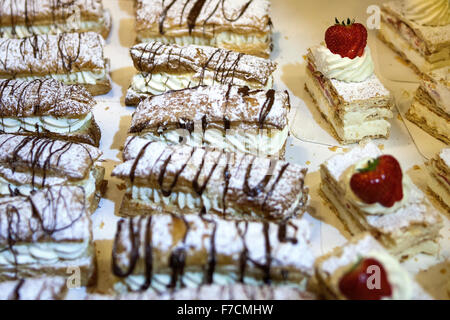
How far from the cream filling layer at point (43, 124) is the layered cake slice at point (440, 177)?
2391mm

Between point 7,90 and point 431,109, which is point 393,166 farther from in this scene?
point 7,90

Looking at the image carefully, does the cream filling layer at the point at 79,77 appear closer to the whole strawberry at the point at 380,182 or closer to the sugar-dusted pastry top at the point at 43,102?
the sugar-dusted pastry top at the point at 43,102

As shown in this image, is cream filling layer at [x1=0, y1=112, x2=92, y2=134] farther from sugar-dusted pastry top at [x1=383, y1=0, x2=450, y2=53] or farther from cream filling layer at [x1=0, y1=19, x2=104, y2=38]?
sugar-dusted pastry top at [x1=383, y1=0, x2=450, y2=53]

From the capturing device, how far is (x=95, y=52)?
4098 mm

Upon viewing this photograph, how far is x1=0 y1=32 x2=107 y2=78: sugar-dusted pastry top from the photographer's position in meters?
4.04

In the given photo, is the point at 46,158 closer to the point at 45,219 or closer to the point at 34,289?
the point at 45,219

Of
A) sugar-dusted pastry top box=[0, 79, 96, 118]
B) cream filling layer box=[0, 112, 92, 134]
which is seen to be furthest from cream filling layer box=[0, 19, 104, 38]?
cream filling layer box=[0, 112, 92, 134]

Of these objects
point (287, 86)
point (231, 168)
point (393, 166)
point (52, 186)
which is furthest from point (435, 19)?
point (52, 186)

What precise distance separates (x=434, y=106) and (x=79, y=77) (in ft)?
8.86

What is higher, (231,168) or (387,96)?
(387,96)

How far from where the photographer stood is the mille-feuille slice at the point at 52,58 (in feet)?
13.3

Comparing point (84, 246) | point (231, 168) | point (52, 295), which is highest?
point (231, 168)
